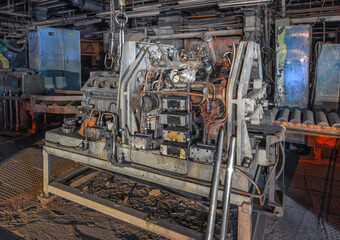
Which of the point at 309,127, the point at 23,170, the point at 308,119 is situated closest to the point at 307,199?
the point at 309,127

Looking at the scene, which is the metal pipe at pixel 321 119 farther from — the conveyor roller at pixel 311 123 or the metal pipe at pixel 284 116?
the metal pipe at pixel 284 116

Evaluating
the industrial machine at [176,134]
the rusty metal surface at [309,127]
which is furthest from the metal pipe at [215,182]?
the rusty metal surface at [309,127]

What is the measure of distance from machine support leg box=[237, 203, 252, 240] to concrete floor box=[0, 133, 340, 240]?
767 millimetres

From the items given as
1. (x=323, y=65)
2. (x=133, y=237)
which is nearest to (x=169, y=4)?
(x=323, y=65)

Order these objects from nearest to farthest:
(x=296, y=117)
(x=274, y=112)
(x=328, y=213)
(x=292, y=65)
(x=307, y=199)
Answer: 1. (x=328, y=213)
2. (x=307, y=199)
3. (x=296, y=117)
4. (x=274, y=112)
5. (x=292, y=65)

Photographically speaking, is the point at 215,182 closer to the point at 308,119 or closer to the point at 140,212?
the point at 140,212

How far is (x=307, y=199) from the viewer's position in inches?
124

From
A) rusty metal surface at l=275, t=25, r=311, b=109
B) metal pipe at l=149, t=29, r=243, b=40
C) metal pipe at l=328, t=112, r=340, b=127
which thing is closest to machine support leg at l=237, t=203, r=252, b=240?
metal pipe at l=328, t=112, r=340, b=127

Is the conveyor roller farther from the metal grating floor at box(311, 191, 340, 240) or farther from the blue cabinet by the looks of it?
the blue cabinet

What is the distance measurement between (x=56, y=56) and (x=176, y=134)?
625 cm

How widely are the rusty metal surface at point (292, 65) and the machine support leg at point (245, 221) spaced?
3.54 metres

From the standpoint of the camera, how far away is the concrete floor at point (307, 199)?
101 inches

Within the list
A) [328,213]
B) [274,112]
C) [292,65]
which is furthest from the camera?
[292,65]

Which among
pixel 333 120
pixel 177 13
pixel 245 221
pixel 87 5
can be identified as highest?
pixel 87 5
